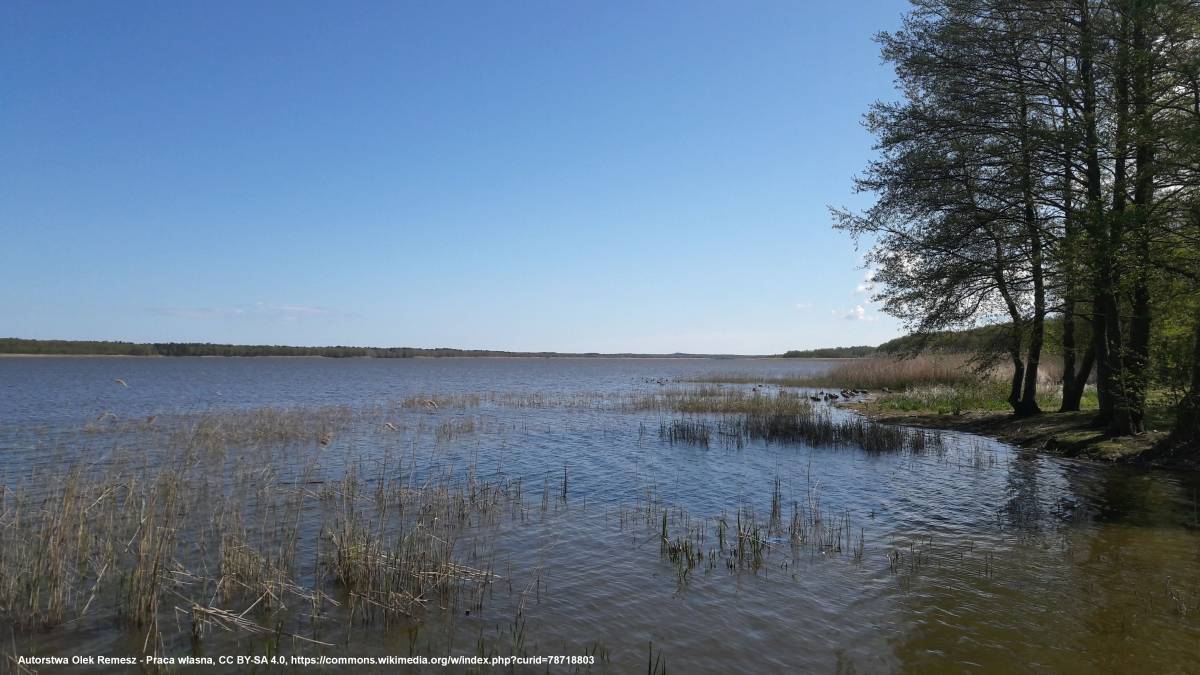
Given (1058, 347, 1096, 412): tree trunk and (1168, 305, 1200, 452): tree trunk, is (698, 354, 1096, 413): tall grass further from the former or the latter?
(1168, 305, 1200, 452): tree trunk

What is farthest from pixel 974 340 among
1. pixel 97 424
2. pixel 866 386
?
pixel 97 424

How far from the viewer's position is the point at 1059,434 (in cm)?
1747

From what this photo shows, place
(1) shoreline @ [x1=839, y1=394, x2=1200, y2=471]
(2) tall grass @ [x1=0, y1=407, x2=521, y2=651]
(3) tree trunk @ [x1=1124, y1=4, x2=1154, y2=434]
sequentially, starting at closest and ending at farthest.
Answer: (2) tall grass @ [x1=0, y1=407, x2=521, y2=651]
(3) tree trunk @ [x1=1124, y1=4, x2=1154, y2=434]
(1) shoreline @ [x1=839, y1=394, x2=1200, y2=471]

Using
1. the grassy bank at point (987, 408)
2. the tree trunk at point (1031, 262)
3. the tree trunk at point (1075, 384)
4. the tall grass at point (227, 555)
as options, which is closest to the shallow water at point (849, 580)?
the tall grass at point (227, 555)

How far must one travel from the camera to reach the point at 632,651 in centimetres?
592

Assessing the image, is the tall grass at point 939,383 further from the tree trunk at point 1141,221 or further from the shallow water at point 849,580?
the shallow water at point 849,580

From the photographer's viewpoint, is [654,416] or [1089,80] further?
[654,416]

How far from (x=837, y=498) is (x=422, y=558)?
8084mm

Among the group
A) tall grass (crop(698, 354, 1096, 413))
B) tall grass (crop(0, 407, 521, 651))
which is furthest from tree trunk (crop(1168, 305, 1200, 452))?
tall grass (crop(0, 407, 521, 651))

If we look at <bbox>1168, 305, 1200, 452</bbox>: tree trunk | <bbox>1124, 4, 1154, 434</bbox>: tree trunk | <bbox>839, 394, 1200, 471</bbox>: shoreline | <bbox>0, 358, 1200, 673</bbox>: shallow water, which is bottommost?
<bbox>0, 358, 1200, 673</bbox>: shallow water

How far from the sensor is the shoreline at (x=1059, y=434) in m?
14.3

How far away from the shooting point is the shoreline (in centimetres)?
1427

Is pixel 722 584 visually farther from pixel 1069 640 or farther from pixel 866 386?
pixel 866 386

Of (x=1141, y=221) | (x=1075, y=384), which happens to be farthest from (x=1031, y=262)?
(x=1141, y=221)
